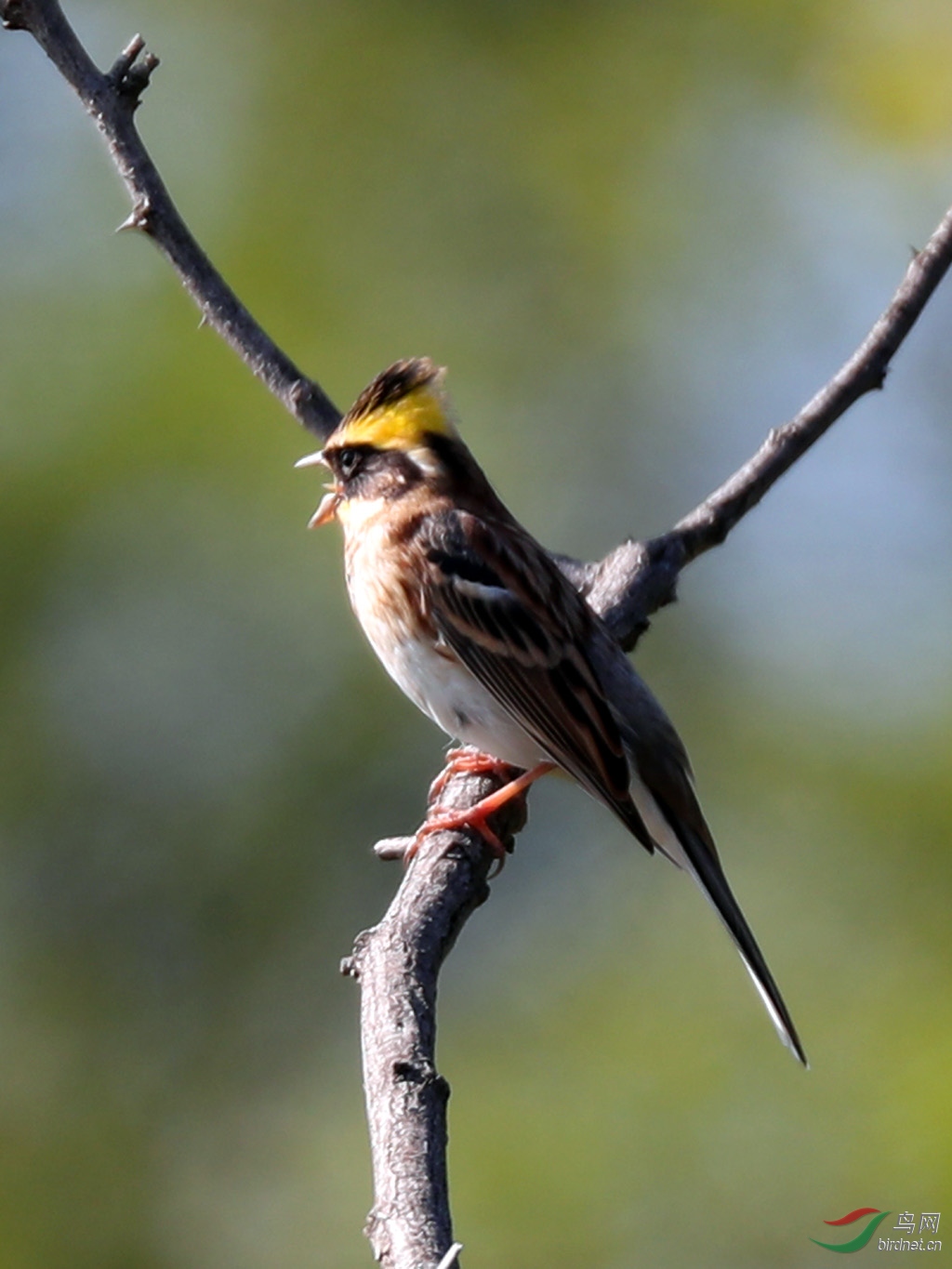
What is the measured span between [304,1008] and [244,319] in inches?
93.7

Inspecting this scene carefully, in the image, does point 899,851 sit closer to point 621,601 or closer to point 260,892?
point 621,601

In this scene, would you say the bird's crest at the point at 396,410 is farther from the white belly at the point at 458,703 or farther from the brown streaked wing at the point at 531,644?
the white belly at the point at 458,703

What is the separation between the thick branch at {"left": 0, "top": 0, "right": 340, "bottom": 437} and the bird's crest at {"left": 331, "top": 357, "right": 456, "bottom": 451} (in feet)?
0.90

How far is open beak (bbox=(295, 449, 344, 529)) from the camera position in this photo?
3.77 metres

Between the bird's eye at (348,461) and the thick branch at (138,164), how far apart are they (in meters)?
0.33

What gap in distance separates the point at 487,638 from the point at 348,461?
1.81 feet

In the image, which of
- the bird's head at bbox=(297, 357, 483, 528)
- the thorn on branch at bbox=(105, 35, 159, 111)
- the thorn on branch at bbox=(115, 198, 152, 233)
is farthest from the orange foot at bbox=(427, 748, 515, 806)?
the thorn on branch at bbox=(105, 35, 159, 111)

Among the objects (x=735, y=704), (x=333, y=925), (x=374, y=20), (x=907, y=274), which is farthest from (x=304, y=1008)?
(x=374, y=20)

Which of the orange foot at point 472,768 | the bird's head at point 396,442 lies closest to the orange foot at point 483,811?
the orange foot at point 472,768

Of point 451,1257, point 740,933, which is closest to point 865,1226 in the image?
point 740,933

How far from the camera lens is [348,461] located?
3.78 meters

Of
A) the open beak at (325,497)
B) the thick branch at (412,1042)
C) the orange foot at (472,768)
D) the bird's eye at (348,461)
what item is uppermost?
the open beak at (325,497)

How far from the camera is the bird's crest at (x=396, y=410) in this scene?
3689 mm

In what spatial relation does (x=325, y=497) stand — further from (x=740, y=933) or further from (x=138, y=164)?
(x=740, y=933)
